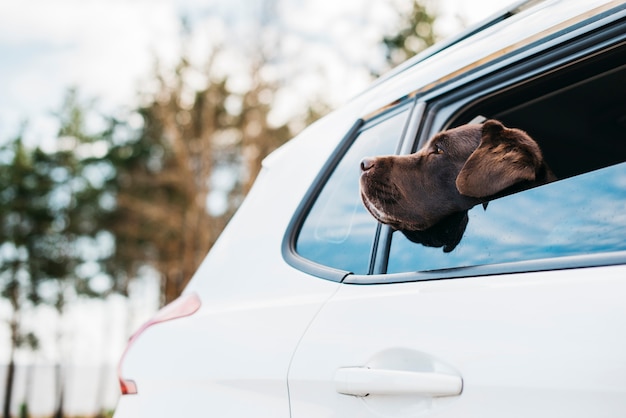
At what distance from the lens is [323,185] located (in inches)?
97.5

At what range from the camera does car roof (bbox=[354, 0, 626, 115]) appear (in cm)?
175

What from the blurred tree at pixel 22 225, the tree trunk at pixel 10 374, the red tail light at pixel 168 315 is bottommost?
the tree trunk at pixel 10 374

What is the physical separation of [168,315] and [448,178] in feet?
3.75

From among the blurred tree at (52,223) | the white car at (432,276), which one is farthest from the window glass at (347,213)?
the blurred tree at (52,223)

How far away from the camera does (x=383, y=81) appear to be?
258cm

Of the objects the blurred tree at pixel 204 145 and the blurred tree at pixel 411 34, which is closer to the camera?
the blurred tree at pixel 411 34

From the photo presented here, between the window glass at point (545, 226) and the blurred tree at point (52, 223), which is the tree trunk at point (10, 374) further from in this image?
the window glass at point (545, 226)

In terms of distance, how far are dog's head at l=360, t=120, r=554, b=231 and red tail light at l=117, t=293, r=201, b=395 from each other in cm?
76

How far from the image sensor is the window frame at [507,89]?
1.50 metres

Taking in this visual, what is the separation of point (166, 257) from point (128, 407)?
94.1 feet

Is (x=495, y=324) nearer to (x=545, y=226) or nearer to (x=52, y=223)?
(x=545, y=226)

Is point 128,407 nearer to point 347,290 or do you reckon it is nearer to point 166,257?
point 347,290

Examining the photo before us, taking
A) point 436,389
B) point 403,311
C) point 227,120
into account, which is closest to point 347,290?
point 403,311

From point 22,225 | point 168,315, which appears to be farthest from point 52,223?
point 168,315
